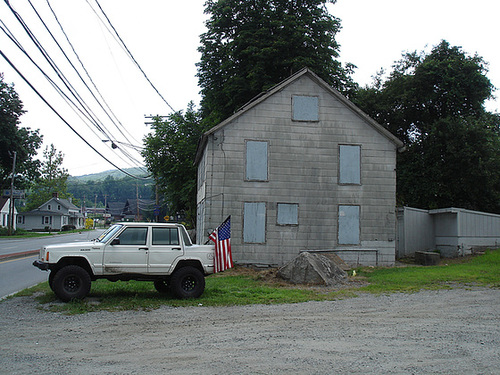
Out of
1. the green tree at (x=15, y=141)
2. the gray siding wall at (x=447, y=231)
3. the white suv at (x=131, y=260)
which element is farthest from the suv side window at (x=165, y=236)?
the green tree at (x=15, y=141)

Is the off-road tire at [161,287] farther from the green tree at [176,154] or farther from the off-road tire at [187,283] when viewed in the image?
the green tree at [176,154]

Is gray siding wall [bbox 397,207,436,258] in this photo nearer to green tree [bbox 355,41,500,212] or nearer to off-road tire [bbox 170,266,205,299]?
green tree [bbox 355,41,500,212]

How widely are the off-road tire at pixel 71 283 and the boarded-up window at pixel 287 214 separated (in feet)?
34.5

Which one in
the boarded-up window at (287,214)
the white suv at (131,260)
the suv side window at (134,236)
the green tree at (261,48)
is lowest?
the white suv at (131,260)

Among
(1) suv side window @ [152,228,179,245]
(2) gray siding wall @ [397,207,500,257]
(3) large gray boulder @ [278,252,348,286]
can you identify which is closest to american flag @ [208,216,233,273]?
(1) suv side window @ [152,228,179,245]

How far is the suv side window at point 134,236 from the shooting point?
11.3 meters

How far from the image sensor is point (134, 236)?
37.5ft

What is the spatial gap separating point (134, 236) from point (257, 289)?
3.79 m

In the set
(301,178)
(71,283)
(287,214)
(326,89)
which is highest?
Result: (326,89)

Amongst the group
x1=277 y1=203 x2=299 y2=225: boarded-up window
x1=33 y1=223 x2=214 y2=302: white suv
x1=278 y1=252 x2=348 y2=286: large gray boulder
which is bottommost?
x1=278 y1=252 x2=348 y2=286: large gray boulder

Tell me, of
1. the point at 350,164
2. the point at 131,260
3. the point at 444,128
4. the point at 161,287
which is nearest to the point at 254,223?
the point at 350,164

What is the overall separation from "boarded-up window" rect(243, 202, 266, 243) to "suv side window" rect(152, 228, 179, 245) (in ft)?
27.3

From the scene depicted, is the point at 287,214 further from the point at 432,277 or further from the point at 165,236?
the point at 165,236

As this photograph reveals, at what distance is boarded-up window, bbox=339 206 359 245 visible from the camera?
20.2m
